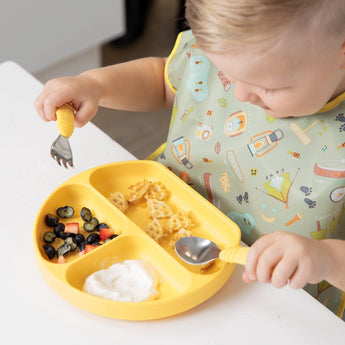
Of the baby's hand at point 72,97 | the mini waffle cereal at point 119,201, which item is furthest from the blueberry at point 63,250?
the baby's hand at point 72,97

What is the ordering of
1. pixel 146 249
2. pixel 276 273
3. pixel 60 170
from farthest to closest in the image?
1. pixel 60 170
2. pixel 146 249
3. pixel 276 273

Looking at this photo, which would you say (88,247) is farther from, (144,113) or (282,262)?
(144,113)

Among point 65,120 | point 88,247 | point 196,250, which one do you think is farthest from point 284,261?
point 65,120

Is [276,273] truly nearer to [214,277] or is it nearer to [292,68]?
[214,277]

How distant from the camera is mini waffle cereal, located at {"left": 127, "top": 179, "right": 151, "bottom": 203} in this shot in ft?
2.61

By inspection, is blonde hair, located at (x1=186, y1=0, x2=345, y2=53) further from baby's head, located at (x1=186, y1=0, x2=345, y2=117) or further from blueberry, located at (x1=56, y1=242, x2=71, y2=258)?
blueberry, located at (x1=56, y1=242, x2=71, y2=258)

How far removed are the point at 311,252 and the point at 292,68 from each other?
21cm

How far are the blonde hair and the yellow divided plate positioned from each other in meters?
0.25

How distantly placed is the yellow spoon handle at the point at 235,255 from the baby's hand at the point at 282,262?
2 cm

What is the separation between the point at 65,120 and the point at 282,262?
1.20ft

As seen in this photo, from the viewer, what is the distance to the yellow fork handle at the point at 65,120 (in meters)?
0.76

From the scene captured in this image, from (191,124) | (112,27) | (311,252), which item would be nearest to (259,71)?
(311,252)

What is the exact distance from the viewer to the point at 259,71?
0.62 m

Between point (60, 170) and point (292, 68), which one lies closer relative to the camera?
point (292, 68)
